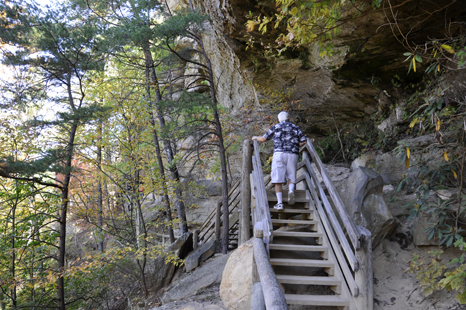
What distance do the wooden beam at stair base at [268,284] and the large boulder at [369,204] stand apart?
2.40 metres

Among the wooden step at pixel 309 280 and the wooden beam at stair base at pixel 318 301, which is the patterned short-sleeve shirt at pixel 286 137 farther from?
the wooden beam at stair base at pixel 318 301

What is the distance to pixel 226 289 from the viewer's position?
14.6ft

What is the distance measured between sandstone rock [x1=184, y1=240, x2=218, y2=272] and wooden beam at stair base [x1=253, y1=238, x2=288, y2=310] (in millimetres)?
4840

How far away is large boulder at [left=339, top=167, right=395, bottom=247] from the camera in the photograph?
4.68m

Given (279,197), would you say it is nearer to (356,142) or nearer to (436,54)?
(436,54)

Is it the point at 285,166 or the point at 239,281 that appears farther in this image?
the point at 285,166

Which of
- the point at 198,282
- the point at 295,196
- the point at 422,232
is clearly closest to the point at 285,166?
the point at 295,196

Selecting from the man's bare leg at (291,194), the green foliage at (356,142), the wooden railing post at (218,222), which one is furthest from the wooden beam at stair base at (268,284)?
the green foliage at (356,142)

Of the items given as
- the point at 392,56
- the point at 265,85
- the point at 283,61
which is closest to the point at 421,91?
the point at 392,56

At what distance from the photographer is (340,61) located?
724cm

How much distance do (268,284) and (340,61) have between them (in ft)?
22.0

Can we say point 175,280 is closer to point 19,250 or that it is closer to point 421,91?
point 19,250

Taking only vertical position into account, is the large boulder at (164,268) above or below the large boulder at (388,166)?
below

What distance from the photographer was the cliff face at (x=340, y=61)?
545 cm
